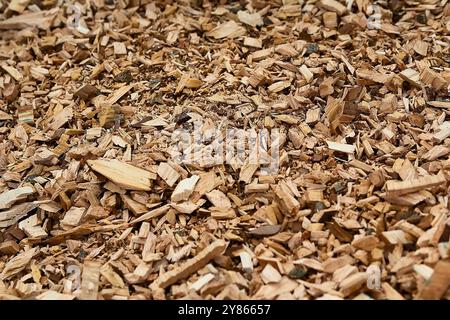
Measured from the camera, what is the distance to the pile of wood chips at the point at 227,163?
1.72 meters

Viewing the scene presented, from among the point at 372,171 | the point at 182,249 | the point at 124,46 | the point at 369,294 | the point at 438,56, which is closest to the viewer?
the point at 369,294

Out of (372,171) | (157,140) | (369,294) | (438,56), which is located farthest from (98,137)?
(438,56)

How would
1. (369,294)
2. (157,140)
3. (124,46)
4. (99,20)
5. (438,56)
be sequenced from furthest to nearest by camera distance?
(99,20) → (124,46) → (438,56) → (157,140) → (369,294)

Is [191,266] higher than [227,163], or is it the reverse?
[227,163]

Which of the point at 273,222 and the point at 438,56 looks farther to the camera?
the point at 438,56

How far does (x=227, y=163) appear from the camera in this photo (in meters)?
2.00

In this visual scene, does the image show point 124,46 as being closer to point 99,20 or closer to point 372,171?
point 99,20

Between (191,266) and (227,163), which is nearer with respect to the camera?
(191,266)

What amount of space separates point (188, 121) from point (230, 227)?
53cm

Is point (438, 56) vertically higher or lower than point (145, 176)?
higher

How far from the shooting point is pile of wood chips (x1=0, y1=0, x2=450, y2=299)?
1.72 m

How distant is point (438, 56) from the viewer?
234 cm

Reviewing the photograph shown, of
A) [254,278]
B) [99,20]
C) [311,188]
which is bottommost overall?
[254,278]

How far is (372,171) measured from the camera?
1.92 m
